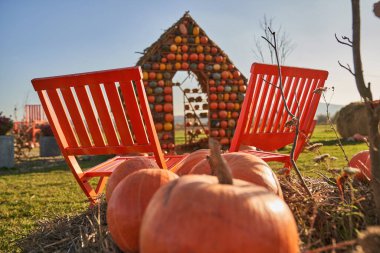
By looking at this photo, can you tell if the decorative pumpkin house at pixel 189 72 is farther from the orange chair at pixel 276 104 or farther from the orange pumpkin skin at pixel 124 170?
the orange pumpkin skin at pixel 124 170

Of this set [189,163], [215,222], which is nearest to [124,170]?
[189,163]

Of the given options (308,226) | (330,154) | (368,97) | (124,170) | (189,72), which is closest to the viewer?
(368,97)

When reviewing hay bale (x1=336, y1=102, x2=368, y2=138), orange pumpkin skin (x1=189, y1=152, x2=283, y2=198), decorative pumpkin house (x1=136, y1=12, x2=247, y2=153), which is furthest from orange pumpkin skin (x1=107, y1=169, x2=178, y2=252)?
hay bale (x1=336, y1=102, x2=368, y2=138)

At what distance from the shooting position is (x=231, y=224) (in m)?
0.89

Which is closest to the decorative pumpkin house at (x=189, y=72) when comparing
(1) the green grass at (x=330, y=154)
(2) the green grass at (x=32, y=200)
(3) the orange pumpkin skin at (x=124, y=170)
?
(1) the green grass at (x=330, y=154)

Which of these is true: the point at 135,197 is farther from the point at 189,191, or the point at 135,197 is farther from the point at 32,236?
the point at 32,236

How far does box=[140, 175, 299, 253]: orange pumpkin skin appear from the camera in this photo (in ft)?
2.89

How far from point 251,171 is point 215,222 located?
0.59m

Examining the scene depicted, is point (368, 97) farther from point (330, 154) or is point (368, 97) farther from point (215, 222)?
point (330, 154)

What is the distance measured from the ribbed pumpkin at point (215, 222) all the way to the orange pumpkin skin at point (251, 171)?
414mm

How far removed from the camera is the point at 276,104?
10.3 feet

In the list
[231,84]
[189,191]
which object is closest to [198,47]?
[231,84]

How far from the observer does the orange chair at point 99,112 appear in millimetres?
2211

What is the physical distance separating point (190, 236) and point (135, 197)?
44 cm
